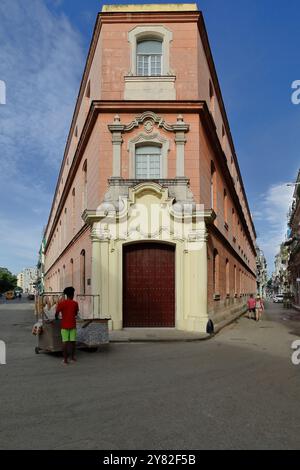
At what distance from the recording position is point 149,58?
1866 cm

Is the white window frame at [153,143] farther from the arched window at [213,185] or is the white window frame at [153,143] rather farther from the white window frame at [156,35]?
the arched window at [213,185]

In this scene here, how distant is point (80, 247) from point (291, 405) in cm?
1703

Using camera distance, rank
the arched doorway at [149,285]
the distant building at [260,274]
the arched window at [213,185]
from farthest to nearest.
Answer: the distant building at [260,274], the arched window at [213,185], the arched doorway at [149,285]

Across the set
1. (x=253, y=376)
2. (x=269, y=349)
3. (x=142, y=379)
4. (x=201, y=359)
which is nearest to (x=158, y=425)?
(x=142, y=379)

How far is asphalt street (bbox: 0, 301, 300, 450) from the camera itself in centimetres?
513

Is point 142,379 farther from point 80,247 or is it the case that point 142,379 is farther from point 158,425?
point 80,247

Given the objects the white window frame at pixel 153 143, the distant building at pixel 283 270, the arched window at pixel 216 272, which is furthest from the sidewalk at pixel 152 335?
the distant building at pixel 283 270

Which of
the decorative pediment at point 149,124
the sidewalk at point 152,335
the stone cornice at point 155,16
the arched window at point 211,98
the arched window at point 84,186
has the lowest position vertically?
the sidewalk at point 152,335

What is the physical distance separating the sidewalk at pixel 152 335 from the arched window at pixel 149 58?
32.0ft

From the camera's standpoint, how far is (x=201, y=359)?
Result: 36.3 feet

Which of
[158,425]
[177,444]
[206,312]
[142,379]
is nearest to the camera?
[177,444]

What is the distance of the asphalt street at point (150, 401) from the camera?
5133 millimetres

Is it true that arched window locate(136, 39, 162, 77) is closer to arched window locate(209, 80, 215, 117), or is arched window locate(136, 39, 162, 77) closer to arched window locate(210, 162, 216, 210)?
arched window locate(209, 80, 215, 117)

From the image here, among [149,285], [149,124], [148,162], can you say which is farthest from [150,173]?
[149,285]
